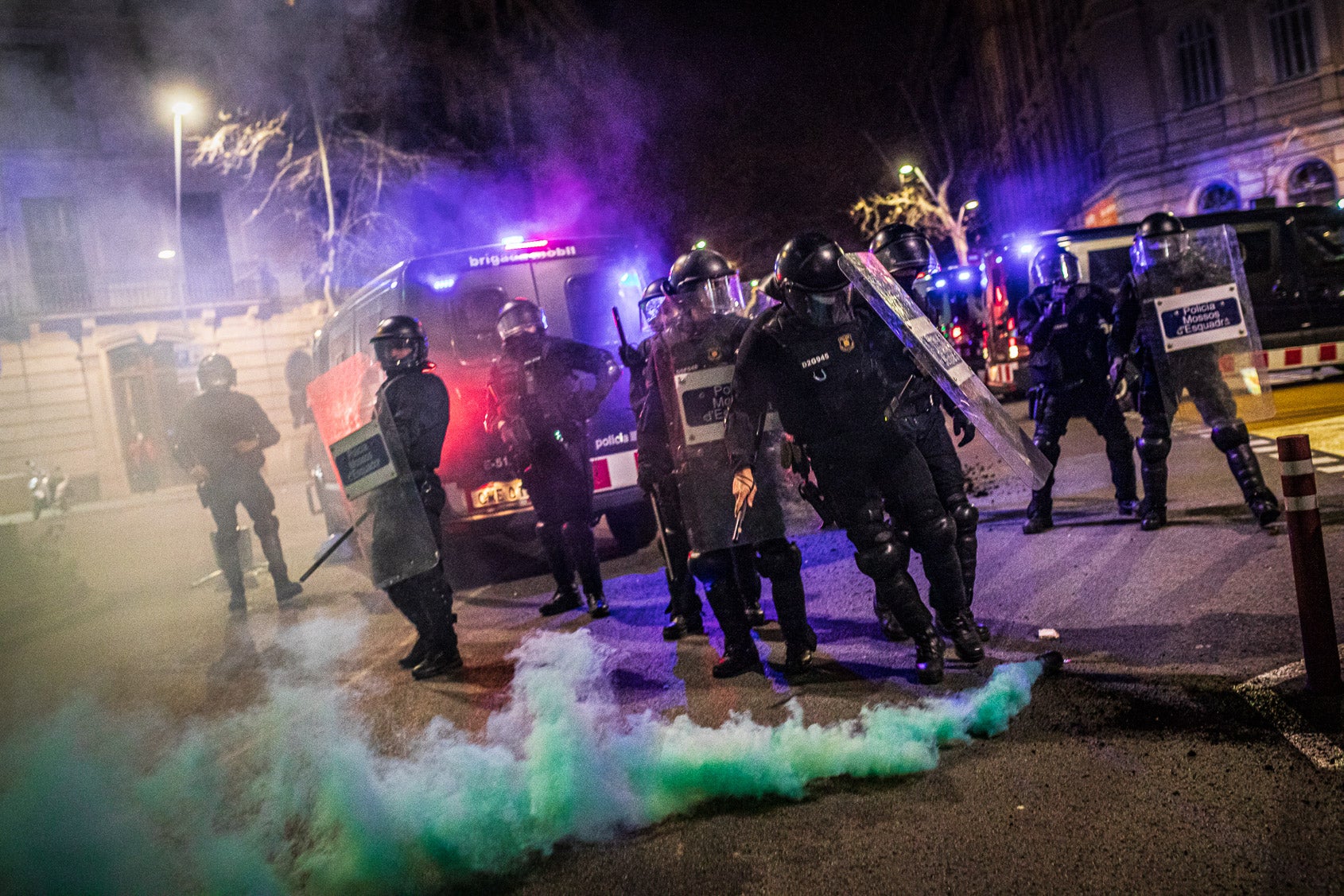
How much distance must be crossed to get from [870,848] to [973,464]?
7803 mm

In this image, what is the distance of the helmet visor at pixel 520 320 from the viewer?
18.2ft

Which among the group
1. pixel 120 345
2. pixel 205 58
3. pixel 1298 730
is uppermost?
pixel 205 58

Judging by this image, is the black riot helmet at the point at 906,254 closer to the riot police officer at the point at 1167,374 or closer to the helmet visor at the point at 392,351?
the riot police officer at the point at 1167,374

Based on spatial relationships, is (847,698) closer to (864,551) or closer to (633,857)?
(864,551)

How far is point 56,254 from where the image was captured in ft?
58.3

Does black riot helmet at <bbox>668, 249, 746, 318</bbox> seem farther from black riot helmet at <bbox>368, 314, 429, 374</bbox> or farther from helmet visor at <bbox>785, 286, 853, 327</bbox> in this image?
black riot helmet at <bbox>368, 314, 429, 374</bbox>

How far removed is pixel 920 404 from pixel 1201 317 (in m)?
2.63

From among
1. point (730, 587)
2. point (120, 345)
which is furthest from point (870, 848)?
point (120, 345)

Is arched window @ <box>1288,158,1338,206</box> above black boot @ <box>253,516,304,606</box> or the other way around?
above

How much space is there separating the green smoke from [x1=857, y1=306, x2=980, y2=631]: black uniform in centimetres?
81

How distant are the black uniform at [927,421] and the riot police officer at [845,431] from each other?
21 cm

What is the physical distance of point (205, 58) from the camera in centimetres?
1481

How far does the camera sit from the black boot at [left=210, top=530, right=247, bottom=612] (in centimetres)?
741

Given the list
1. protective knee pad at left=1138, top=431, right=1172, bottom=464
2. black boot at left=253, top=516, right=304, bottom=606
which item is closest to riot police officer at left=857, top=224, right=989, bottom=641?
protective knee pad at left=1138, top=431, right=1172, bottom=464
